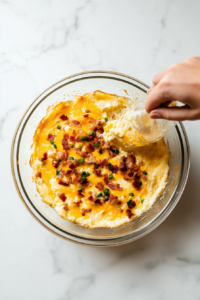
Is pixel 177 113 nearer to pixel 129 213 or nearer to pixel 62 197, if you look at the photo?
pixel 129 213

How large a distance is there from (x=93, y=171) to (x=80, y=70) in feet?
3.51

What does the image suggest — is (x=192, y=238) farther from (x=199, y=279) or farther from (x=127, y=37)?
(x=127, y=37)

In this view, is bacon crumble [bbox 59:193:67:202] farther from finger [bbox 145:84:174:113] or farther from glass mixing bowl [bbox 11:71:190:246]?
finger [bbox 145:84:174:113]

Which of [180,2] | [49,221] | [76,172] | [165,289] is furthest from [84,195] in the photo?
[180,2]

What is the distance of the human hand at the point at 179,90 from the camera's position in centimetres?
154

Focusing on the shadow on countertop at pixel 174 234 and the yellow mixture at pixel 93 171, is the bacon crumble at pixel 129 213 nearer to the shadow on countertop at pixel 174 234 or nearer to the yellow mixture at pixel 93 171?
the yellow mixture at pixel 93 171

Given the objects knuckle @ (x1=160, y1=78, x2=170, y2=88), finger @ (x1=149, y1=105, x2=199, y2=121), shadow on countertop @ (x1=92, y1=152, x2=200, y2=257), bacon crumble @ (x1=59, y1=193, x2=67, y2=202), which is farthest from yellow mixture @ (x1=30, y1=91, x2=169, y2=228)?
knuckle @ (x1=160, y1=78, x2=170, y2=88)

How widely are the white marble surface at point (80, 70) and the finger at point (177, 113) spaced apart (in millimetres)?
1079

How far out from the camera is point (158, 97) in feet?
5.36

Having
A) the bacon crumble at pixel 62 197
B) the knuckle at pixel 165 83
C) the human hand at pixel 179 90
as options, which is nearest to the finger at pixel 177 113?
the human hand at pixel 179 90

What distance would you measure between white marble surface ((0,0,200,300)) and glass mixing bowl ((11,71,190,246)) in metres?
0.19

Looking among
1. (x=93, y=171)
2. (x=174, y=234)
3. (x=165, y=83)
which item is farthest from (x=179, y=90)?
(x=174, y=234)

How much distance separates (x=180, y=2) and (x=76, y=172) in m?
2.11

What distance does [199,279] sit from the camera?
266 centimetres
